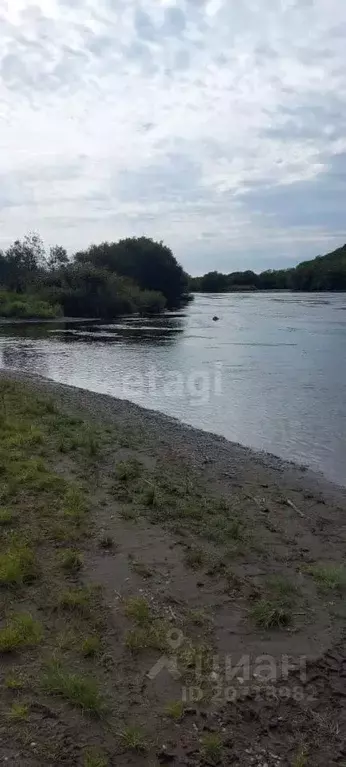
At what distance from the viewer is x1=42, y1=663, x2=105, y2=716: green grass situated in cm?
366

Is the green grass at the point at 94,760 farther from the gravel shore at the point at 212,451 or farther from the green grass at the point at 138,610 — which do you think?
the gravel shore at the point at 212,451

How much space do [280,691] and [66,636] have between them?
1577mm

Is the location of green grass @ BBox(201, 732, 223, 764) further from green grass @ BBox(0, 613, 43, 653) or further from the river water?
the river water

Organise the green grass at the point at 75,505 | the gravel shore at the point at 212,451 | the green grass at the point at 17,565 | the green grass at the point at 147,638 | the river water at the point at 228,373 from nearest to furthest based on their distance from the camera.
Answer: the green grass at the point at 147,638 → the green grass at the point at 17,565 → the green grass at the point at 75,505 → the gravel shore at the point at 212,451 → the river water at the point at 228,373

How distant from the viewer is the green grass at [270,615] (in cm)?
485

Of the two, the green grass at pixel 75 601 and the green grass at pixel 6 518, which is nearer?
the green grass at pixel 75 601

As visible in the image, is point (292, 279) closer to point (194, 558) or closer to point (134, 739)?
point (194, 558)

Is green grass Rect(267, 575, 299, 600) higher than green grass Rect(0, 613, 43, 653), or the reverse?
green grass Rect(0, 613, 43, 653)

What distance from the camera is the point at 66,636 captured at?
4.36m

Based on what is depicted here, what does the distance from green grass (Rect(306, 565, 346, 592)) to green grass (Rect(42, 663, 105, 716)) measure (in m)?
2.65

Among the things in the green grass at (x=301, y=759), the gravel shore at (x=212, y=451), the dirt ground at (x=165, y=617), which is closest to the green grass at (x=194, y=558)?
the dirt ground at (x=165, y=617)

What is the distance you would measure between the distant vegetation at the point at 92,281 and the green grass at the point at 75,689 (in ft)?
193

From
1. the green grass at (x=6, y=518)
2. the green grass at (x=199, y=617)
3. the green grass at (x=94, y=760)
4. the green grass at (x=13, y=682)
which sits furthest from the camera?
the green grass at (x=6, y=518)

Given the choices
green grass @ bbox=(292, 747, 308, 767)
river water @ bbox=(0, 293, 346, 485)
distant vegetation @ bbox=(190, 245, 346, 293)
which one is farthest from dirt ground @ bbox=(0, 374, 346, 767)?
distant vegetation @ bbox=(190, 245, 346, 293)
